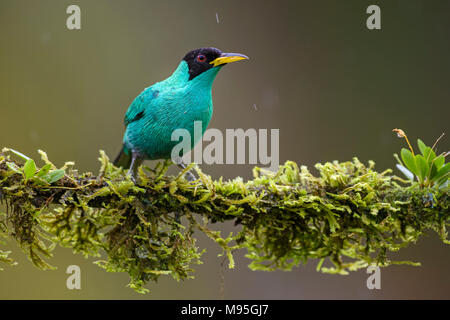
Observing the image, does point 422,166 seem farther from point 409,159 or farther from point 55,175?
point 55,175

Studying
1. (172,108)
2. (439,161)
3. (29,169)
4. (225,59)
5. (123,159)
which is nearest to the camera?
(29,169)

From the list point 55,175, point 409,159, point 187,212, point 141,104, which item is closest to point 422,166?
point 409,159

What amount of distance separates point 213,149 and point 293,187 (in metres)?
1.33

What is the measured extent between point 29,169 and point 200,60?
1350 millimetres

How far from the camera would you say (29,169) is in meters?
2.38

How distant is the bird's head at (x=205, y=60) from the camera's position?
3148 millimetres

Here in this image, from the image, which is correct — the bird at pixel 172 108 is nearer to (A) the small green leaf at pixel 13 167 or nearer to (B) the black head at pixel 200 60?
(B) the black head at pixel 200 60

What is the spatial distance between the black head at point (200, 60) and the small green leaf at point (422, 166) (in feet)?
4.72

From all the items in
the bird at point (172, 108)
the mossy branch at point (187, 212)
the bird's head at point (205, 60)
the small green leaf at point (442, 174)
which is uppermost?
the bird's head at point (205, 60)

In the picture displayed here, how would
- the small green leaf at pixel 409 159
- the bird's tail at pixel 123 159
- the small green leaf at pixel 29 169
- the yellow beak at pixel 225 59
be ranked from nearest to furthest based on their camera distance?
the small green leaf at pixel 29 169, the small green leaf at pixel 409 159, the yellow beak at pixel 225 59, the bird's tail at pixel 123 159

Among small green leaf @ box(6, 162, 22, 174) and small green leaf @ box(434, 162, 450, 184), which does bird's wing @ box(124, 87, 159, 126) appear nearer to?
small green leaf @ box(6, 162, 22, 174)

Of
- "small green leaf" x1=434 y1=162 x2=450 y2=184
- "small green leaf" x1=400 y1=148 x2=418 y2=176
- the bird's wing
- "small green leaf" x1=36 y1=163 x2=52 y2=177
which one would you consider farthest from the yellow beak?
"small green leaf" x1=434 y1=162 x2=450 y2=184

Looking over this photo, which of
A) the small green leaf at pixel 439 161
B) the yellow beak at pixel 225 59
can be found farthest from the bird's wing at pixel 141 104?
the small green leaf at pixel 439 161

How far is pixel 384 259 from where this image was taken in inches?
108
